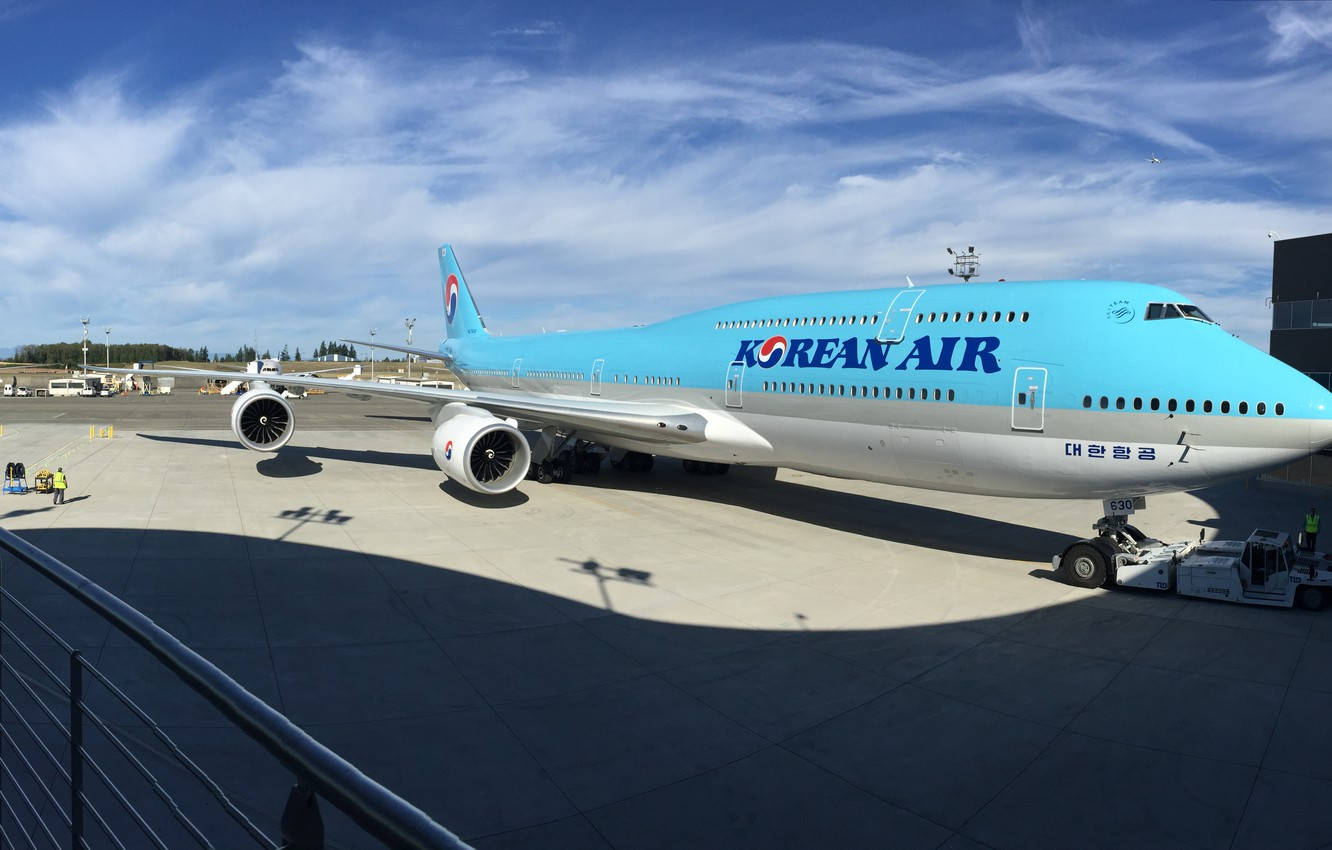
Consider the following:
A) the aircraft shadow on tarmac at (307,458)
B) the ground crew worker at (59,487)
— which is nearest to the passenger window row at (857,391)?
the aircraft shadow on tarmac at (307,458)

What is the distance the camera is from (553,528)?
15.9 m

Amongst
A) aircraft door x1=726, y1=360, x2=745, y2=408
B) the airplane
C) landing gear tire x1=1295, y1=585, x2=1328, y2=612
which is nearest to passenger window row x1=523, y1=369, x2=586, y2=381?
the airplane

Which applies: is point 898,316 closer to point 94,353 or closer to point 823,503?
point 823,503

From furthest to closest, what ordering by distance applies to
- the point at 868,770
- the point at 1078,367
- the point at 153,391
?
the point at 153,391 → the point at 1078,367 → the point at 868,770

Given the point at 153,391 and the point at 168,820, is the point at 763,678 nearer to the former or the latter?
the point at 168,820

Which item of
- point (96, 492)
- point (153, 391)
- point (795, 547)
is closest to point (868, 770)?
point (795, 547)

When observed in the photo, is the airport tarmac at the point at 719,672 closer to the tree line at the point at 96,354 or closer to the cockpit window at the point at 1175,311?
the cockpit window at the point at 1175,311

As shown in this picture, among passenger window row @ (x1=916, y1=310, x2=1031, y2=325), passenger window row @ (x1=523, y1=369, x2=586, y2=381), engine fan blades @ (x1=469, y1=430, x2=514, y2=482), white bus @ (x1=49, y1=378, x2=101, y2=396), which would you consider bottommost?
engine fan blades @ (x1=469, y1=430, x2=514, y2=482)

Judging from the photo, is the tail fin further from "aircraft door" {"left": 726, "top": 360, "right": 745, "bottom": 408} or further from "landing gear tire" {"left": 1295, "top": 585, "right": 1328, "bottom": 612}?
"landing gear tire" {"left": 1295, "top": 585, "right": 1328, "bottom": 612}

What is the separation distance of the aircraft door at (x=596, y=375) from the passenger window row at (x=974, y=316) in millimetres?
9639

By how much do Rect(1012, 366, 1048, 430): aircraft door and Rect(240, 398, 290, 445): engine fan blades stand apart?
1828 cm

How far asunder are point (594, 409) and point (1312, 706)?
46.1 ft

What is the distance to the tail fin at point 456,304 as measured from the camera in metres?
31.3

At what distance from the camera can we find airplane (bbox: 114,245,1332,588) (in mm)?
11367
